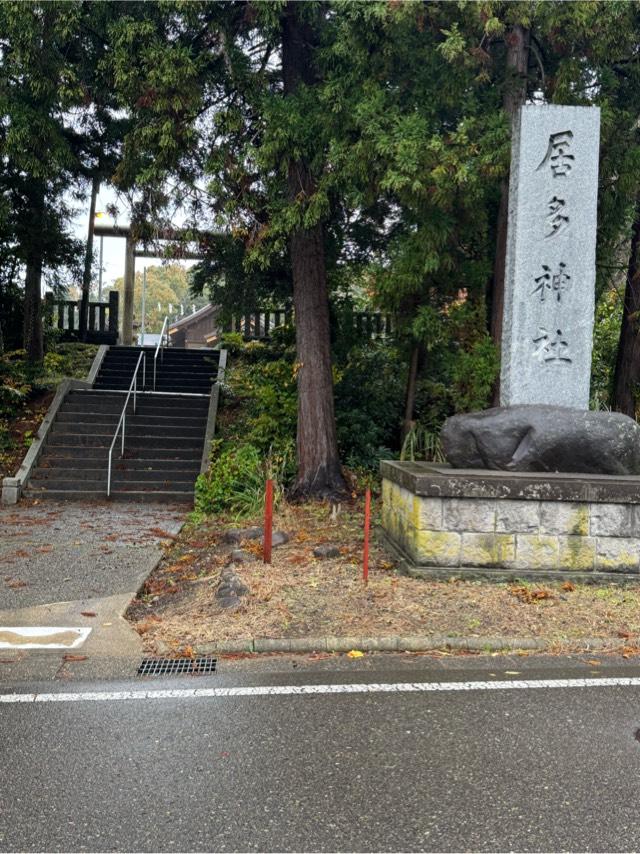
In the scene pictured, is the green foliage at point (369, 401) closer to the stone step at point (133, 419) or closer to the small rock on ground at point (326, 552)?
the stone step at point (133, 419)

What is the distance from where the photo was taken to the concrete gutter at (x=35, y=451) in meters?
11.6

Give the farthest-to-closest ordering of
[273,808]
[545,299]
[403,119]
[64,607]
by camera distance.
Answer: [403,119] → [545,299] → [64,607] → [273,808]

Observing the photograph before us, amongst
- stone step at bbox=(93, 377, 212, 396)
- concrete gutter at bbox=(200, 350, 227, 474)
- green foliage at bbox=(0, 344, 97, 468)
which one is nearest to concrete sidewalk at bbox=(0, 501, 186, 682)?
concrete gutter at bbox=(200, 350, 227, 474)

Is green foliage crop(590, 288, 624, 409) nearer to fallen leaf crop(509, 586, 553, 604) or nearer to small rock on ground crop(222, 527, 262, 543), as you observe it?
small rock on ground crop(222, 527, 262, 543)

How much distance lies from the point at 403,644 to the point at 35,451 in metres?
9.49

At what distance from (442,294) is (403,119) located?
3181 millimetres

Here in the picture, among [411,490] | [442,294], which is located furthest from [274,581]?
[442,294]

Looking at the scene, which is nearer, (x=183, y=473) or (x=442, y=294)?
(x=442, y=294)

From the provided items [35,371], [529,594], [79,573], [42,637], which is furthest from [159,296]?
[529,594]

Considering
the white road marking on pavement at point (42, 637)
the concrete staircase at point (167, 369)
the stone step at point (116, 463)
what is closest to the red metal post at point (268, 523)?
the white road marking on pavement at point (42, 637)

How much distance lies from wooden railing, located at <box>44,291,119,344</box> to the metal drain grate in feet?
55.7

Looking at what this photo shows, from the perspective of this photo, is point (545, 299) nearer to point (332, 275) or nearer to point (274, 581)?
point (274, 581)

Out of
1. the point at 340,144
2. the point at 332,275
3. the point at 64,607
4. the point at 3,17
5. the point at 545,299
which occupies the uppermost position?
the point at 3,17

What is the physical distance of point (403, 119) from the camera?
8867 mm
